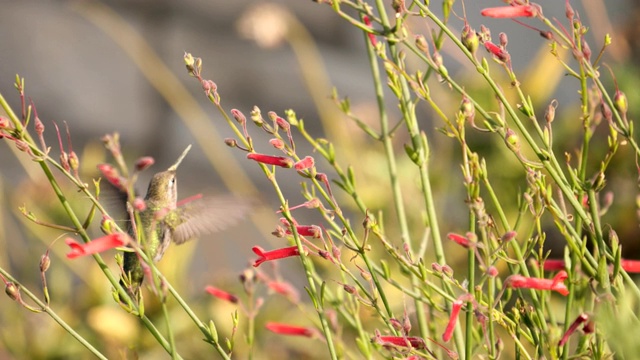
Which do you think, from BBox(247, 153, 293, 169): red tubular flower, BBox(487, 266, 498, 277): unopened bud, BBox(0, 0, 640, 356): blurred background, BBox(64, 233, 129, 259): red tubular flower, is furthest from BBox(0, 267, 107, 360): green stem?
BBox(0, 0, 640, 356): blurred background

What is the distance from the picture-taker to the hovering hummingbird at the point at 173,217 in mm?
1057

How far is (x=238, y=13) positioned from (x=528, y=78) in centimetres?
87

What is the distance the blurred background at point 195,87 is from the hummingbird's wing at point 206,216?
2.04 ft

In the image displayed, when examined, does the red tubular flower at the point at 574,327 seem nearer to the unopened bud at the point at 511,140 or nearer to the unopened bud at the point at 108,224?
the unopened bud at the point at 511,140

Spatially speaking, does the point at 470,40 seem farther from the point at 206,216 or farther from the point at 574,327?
the point at 206,216

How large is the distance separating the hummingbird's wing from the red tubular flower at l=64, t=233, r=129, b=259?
35cm

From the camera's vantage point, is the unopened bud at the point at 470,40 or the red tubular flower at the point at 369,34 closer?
the unopened bud at the point at 470,40

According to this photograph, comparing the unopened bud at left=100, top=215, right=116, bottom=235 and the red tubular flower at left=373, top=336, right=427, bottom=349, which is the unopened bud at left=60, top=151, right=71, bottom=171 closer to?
the unopened bud at left=100, top=215, right=116, bottom=235

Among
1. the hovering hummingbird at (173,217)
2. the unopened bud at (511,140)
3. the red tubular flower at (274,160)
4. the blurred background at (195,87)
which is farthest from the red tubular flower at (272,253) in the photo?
the blurred background at (195,87)

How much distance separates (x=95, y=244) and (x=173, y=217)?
18.0 inches

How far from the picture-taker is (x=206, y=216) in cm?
111

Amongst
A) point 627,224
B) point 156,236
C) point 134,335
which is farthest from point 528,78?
point 156,236

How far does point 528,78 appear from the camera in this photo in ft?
7.16

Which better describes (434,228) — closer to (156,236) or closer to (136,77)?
(156,236)
